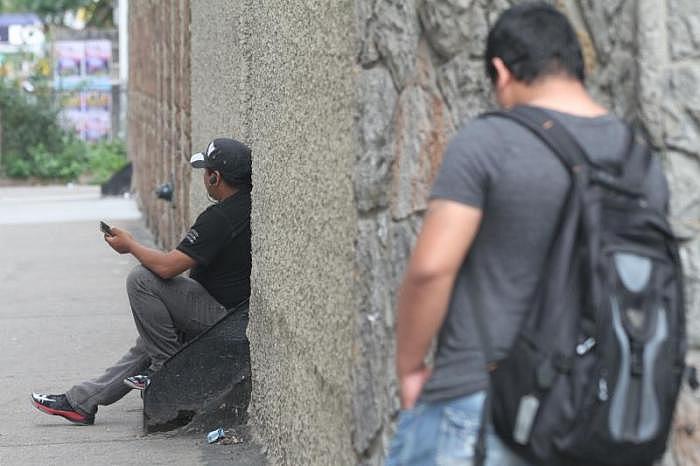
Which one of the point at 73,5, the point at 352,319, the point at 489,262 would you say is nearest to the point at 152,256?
the point at 352,319

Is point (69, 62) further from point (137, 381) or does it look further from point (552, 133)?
point (552, 133)

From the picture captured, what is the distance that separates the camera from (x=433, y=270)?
3.02m

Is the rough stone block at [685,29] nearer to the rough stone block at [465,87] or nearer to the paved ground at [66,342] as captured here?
the rough stone block at [465,87]

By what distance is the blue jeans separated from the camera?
3.09 metres

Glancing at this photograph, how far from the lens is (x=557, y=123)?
3068 millimetres

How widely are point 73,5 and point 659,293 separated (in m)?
48.5

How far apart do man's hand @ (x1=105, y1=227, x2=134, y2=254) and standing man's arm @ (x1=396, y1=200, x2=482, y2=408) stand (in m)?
4.39

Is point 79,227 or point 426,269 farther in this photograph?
point 79,227

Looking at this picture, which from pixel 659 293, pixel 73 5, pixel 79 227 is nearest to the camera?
pixel 659 293

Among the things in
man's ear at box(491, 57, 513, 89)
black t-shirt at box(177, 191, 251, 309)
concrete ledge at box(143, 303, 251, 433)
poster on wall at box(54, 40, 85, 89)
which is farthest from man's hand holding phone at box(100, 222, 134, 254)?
poster on wall at box(54, 40, 85, 89)

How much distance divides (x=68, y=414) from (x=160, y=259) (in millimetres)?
1019

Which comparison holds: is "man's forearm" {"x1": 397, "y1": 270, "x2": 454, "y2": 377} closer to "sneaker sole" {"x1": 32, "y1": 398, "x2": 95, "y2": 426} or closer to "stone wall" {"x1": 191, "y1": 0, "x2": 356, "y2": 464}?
"stone wall" {"x1": 191, "y1": 0, "x2": 356, "y2": 464}

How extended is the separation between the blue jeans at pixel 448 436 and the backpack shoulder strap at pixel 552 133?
20.2 inches

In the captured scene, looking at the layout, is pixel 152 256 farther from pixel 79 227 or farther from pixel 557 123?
pixel 79 227
